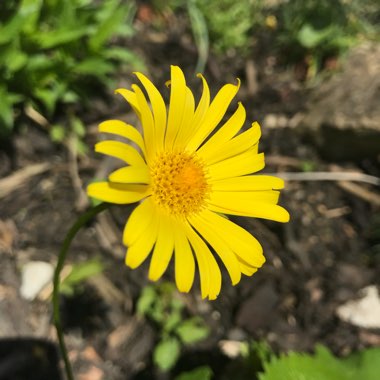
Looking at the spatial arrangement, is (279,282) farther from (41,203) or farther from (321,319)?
(41,203)

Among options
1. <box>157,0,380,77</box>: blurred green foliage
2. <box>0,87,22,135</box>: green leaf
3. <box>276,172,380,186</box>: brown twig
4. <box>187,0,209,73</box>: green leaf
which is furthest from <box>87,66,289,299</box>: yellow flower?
<box>157,0,380,77</box>: blurred green foliage

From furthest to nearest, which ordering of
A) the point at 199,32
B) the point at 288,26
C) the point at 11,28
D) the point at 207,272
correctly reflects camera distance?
the point at 288,26 < the point at 199,32 < the point at 11,28 < the point at 207,272

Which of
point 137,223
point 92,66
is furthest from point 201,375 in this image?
point 92,66

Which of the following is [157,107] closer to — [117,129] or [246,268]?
[117,129]

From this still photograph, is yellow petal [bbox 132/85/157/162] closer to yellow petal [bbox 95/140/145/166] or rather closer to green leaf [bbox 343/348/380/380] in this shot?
yellow petal [bbox 95/140/145/166]

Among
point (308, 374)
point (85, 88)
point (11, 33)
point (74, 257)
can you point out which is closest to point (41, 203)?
point (74, 257)

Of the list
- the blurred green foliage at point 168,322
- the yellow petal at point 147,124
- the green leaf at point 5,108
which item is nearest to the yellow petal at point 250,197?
the yellow petal at point 147,124
